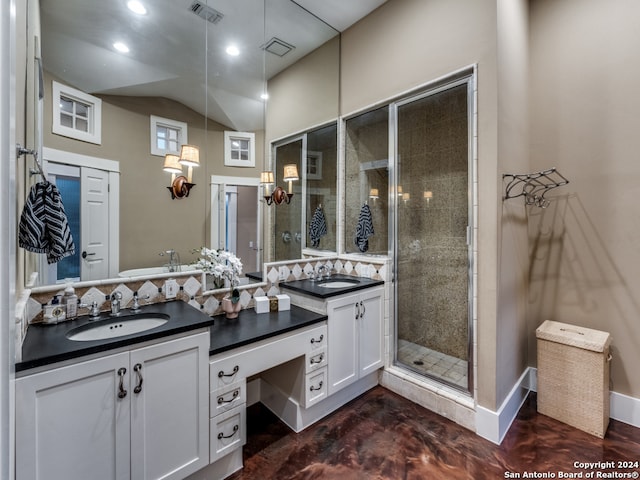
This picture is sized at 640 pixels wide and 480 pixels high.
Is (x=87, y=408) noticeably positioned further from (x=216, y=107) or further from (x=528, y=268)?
(x=528, y=268)

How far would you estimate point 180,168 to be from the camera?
2.03 metres

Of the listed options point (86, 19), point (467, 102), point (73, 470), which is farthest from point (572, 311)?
point (86, 19)

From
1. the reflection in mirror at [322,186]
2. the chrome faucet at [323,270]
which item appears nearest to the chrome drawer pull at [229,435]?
the chrome faucet at [323,270]

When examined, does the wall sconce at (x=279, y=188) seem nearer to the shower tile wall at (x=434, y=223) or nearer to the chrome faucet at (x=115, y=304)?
the shower tile wall at (x=434, y=223)

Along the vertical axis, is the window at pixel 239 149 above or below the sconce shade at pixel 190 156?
above

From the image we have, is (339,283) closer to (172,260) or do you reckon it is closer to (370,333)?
(370,333)

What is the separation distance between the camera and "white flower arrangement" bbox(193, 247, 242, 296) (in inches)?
82.7

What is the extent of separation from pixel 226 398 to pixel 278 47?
2.79 metres

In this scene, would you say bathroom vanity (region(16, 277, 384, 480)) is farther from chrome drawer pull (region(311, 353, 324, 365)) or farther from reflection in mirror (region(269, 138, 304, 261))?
reflection in mirror (region(269, 138, 304, 261))

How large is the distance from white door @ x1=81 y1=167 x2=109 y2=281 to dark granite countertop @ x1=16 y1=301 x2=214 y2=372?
274 mm

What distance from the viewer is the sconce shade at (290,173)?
276 cm

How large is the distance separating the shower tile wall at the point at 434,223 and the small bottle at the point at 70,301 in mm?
2338

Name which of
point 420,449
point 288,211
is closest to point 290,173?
point 288,211

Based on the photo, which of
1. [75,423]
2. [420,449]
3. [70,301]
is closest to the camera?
[75,423]
